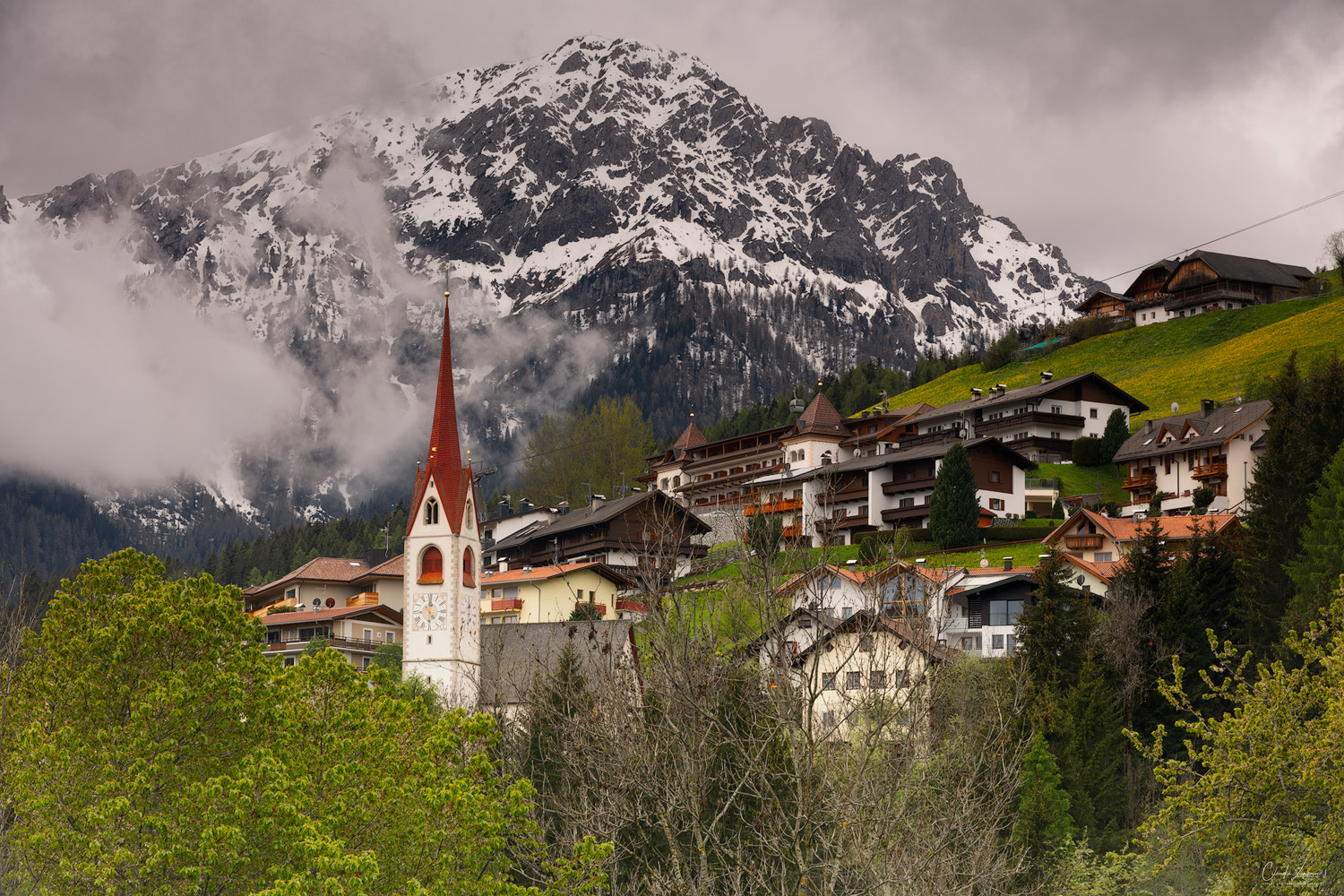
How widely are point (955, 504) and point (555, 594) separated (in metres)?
29.5

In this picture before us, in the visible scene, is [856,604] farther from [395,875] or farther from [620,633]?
[395,875]

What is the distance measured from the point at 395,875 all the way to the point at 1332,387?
5099 cm

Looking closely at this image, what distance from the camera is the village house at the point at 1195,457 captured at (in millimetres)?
104000

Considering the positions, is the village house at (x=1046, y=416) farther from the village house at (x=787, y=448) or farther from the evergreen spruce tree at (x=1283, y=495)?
the evergreen spruce tree at (x=1283, y=495)

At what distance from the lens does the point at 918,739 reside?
30469mm

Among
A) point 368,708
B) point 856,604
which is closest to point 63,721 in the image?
point 368,708

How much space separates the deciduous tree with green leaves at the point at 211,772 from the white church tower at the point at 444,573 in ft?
164

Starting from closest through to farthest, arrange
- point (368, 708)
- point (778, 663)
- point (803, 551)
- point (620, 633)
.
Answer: point (778, 663) < point (803, 551) < point (368, 708) < point (620, 633)

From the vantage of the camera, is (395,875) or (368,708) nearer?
(395,875)

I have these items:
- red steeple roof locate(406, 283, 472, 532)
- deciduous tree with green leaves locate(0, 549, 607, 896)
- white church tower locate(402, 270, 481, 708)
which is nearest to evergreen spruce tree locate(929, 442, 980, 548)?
white church tower locate(402, 270, 481, 708)

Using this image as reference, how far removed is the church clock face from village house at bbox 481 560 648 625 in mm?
18567

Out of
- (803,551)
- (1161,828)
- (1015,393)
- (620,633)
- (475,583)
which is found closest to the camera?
(803,551)

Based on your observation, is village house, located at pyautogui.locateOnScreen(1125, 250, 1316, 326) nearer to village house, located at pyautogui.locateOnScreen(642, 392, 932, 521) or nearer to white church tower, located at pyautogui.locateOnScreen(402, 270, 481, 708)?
village house, located at pyautogui.locateOnScreen(642, 392, 932, 521)
